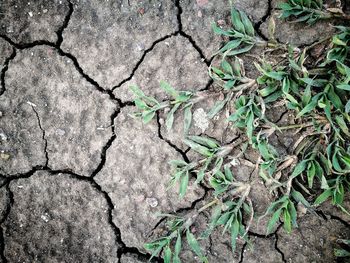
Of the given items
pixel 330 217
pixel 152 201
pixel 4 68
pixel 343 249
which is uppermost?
pixel 4 68

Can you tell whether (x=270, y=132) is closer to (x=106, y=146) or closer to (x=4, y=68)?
(x=106, y=146)

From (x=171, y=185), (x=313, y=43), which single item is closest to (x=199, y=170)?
(x=171, y=185)

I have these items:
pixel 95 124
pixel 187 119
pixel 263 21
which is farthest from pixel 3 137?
pixel 263 21

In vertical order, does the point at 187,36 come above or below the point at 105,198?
above

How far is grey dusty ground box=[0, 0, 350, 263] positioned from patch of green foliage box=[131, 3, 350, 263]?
0.08 meters

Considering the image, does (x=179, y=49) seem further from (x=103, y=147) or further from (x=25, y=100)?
(x=25, y=100)

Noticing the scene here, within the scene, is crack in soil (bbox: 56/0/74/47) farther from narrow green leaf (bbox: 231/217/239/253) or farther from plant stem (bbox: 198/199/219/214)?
narrow green leaf (bbox: 231/217/239/253)

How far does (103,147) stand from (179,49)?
2.67 feet

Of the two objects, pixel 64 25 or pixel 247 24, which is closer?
pixel 247 24

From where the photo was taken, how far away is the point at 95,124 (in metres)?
2.57

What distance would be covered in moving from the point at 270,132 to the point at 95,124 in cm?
113

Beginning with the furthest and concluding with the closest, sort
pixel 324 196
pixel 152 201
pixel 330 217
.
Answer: pixel 152 201, pixel 330 217, pixel 324 196

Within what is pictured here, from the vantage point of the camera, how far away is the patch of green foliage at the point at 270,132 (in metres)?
2.26

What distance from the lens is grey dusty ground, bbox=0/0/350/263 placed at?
251 cm
